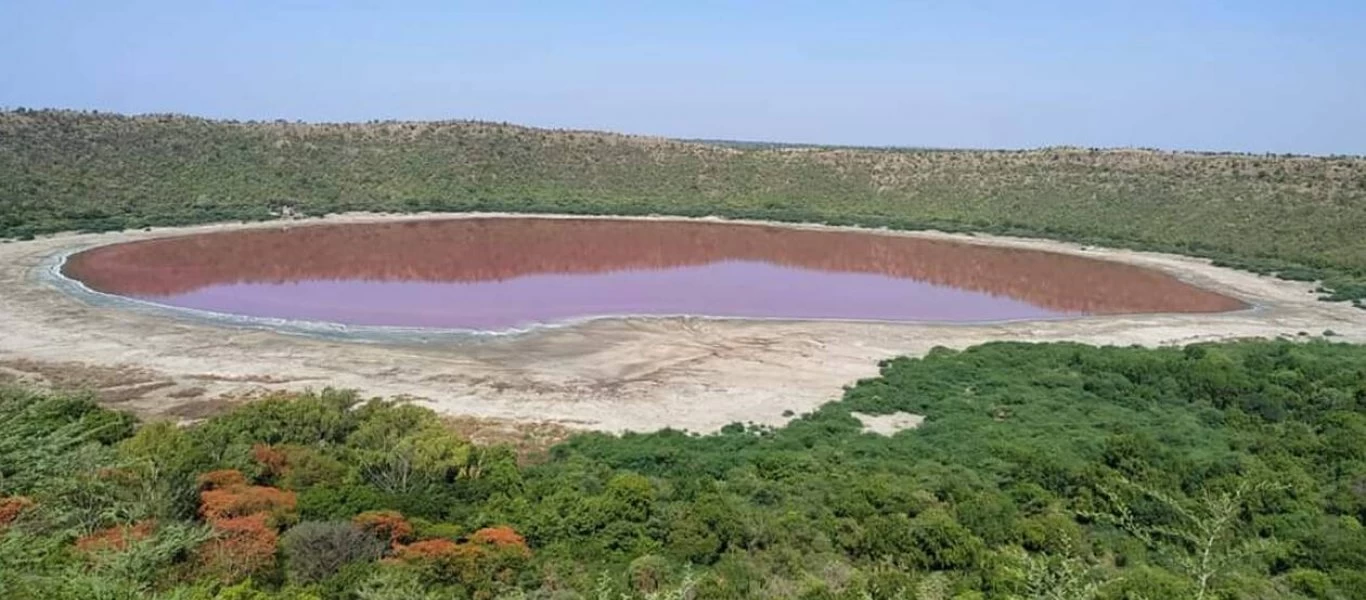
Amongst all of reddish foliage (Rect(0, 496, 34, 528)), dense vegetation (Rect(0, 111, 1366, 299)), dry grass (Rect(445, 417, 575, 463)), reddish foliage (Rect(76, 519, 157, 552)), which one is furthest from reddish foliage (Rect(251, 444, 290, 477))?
dense vegetation (Rect(0, 111, 1366, 299))

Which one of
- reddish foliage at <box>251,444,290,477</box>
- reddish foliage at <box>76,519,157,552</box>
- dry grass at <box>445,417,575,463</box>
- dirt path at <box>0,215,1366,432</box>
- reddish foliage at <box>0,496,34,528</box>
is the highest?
reddish foliage at <box>0,496,34,528</box>

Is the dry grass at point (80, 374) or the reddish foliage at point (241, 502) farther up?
the reddish foliage at point (241, 502)

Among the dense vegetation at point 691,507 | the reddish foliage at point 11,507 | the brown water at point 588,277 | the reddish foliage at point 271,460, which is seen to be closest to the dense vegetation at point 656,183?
the brown water at point 588,277

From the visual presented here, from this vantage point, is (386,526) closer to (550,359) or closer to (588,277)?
(550,359)

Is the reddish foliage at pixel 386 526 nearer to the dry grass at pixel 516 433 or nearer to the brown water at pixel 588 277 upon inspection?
the dry grass at pixel 516 433

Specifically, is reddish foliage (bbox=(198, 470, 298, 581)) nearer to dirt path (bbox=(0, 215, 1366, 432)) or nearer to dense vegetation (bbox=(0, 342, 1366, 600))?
dense vegetation (bbox=(0, 342, 1366, 600))

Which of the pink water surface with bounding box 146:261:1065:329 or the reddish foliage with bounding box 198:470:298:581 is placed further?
the pink water surface with bounding box 146:261:1065:329
